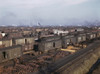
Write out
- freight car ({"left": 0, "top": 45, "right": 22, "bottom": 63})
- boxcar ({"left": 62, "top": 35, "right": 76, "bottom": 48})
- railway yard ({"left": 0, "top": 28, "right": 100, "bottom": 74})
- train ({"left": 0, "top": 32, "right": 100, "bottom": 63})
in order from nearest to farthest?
railway yard ({"left": 0, "top": 28, "right": 100, "bottom": 74}) < freight car ({"left": 0, "top": 45, "right": 22, "bottom": 63}) < train ({"left": 0, "top": 32, "right": 100, "bottom": 63}) < boxcar ({"left": 62, "top": 35, "right": 76, "bottom": 48})

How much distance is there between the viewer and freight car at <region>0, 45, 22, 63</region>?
2078 centimetres

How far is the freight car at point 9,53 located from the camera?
2078cm

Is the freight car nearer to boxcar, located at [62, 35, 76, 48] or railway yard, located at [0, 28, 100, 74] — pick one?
railway yard, located at [0, 28, 100, 74]

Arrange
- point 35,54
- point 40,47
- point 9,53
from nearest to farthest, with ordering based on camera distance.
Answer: point 9,53
point 35,54
point 40,47

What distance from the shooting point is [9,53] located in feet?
72.0

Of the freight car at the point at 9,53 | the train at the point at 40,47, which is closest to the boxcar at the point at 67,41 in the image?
the train at the point at 40,47

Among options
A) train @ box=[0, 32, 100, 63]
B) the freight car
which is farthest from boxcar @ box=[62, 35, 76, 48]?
the freight car

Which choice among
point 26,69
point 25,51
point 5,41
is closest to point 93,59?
point 26,69

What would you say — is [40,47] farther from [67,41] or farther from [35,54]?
[67,41]

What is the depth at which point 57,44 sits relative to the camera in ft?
107

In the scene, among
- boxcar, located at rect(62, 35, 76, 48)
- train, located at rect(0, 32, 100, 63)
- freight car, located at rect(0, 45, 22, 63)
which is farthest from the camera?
boxcar, located at rect(62, 35, 76, 48)

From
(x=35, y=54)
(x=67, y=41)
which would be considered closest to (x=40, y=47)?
(x=35, y=54)

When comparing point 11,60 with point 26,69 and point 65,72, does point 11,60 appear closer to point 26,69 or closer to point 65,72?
point 26,69

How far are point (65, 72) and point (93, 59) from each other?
8.40 meters
